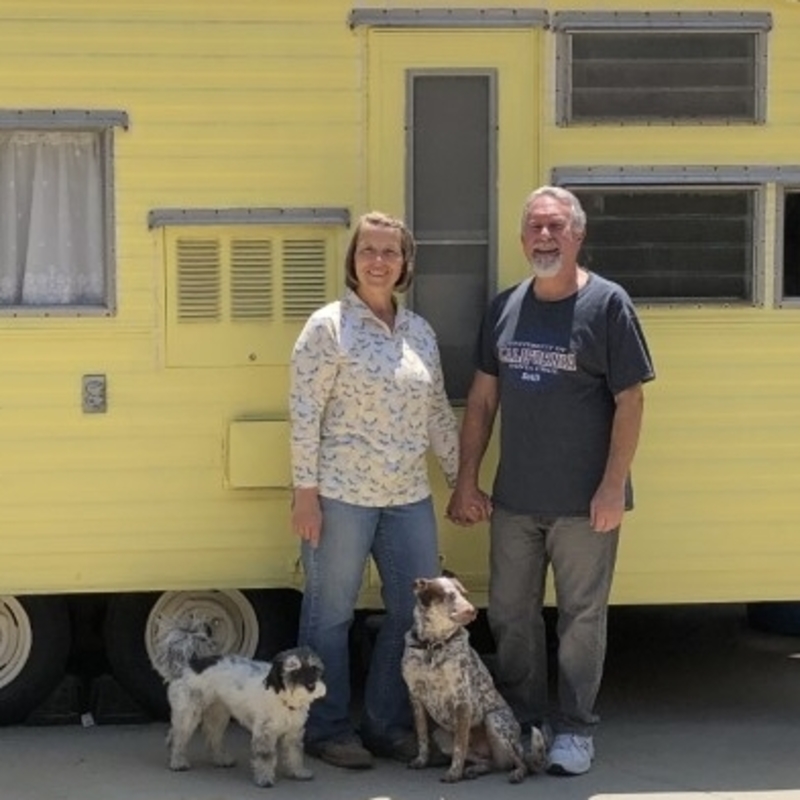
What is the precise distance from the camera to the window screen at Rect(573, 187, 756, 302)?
19.9ft

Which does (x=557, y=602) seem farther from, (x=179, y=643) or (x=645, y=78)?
(x=645, y=78)

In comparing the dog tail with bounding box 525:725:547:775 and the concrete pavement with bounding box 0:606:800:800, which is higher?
the dog tail with bounding box 525:725:547:775

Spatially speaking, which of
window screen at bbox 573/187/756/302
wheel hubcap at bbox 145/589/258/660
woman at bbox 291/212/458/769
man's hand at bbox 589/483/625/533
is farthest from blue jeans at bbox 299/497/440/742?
window screen at bbox 573/187/756/302

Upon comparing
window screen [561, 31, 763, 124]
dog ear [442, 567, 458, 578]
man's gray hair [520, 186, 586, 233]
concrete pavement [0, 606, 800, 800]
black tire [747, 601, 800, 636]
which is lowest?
Result: concrete pavement [0, 606, 800, 800]

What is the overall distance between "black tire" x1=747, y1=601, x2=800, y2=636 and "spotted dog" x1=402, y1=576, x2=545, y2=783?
8.22 ft

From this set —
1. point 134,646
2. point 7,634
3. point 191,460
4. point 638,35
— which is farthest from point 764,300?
point 7,634

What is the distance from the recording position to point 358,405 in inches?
224

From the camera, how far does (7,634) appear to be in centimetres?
621

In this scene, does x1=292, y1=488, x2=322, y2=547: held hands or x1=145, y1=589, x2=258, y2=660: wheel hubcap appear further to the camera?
x1=145, y1=589, x2=258, y2=660: wheel hubcap

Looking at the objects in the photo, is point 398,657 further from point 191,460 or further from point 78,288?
point 78,288

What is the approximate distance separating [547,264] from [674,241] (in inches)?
29.3

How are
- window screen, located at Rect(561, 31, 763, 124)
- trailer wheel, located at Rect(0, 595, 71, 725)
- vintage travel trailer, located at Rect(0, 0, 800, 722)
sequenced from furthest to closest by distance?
trailer wheel, located at Rect(0, 595, 71, 725) → window screen, located at Rect(561, 31, 763, 124) → vintage travel trailer, located at Rect(0, 0, 800, 722)

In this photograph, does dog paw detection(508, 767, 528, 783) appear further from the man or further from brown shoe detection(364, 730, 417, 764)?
brown shoe detection(364, 730, 417, 764)

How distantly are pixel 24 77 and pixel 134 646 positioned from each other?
83.5 inches
